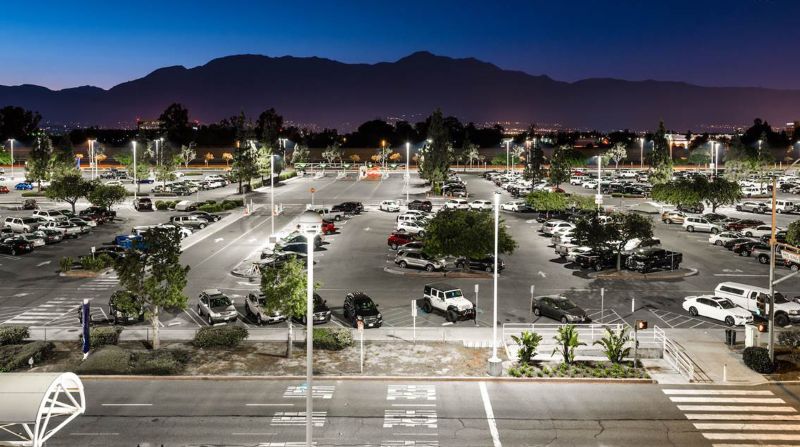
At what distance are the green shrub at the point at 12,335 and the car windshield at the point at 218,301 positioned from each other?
26.5ft

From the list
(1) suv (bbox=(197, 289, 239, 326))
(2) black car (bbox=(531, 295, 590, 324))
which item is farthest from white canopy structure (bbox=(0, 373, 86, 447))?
(2) black car (bbox=(531, 295, 590, 324))

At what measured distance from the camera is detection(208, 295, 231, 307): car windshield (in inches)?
1292

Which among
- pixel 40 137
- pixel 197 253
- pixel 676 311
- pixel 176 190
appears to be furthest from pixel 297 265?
pixel 40 137

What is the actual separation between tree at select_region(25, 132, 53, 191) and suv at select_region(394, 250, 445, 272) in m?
68.8

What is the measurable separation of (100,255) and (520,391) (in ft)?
105

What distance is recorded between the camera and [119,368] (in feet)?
82.4

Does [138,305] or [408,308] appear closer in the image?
[138,305]

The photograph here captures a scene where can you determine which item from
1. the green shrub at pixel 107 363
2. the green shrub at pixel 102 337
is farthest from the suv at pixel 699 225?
the green shrub at pixel 107 363

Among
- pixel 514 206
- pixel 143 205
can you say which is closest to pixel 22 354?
pixel 143 205

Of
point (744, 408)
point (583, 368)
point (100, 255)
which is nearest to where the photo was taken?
point (744, 408)

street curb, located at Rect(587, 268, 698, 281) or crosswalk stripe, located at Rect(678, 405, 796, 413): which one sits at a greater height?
street curb, located at Rect(587, 268, 698, 281)

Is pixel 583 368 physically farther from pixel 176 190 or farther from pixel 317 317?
pixel 176 190

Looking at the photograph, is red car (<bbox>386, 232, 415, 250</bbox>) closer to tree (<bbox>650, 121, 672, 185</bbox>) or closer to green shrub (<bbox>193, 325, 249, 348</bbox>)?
green shrub (<bbox>193, 325, 249, 348</bbox>)

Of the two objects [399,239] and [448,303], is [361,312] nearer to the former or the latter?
[448,303]
